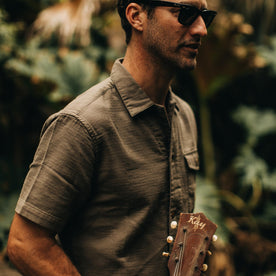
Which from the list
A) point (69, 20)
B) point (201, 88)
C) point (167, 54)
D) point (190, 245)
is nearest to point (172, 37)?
point (167, 54)

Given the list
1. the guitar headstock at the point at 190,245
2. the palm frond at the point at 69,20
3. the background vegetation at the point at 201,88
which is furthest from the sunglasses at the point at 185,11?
the palm frond at the point at 69,20

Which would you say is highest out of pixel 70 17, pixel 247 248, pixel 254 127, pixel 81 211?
pixel 70 17

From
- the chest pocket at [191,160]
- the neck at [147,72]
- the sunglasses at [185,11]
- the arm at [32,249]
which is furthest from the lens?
the chest pocket at [191,160]

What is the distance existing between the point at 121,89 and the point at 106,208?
47cm

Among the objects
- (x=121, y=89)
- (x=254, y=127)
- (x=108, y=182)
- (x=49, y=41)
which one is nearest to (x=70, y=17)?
(x=49, y=41)

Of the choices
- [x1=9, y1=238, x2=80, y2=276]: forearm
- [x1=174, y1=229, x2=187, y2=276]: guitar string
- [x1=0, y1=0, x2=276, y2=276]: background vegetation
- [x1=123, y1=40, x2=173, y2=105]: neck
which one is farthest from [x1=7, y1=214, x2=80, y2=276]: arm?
[x1=0, y1=0, x2=276, y2=276]: background vegetation

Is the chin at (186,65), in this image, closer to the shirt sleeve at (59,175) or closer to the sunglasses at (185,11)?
the sunglasses at (185,11)

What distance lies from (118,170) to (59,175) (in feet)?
0.75

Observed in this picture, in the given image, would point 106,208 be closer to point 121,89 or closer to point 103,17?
point 121,89

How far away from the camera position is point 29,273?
4.01ft

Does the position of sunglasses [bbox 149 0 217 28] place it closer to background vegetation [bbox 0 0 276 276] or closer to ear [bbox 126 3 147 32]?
ear [bbox 126 3 147 32]

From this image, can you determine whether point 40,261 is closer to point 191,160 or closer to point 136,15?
point 191,160

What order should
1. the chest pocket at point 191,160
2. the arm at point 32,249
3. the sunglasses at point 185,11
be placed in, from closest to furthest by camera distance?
the arm at point 32,249 < the sunglasses at point 185,11 < the chest pocket at point 191,160

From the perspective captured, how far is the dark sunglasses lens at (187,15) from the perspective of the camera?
54.4 inches
